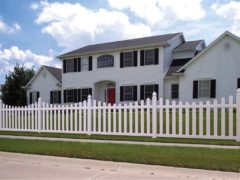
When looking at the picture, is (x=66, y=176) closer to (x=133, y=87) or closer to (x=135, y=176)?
(x=135, y=176)

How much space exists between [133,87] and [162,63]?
3294mm

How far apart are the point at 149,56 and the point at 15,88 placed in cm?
2157

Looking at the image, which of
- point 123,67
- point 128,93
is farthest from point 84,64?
point 128,93

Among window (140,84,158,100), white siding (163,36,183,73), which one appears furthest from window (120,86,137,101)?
white siding (163,36,183,73)

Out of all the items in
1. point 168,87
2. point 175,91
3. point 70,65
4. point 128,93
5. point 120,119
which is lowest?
point 120,119

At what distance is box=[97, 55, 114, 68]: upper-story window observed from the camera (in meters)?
29.8

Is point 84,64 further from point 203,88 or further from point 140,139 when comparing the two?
point 140,139

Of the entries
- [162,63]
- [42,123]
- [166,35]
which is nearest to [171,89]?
[162,63]

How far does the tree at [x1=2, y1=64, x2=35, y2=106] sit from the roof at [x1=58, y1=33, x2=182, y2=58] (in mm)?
11394

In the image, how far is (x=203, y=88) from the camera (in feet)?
82.3

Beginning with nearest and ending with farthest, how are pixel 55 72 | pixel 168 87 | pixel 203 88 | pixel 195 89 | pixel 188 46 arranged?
pixel 203 88 < pixel 195 89 < pixel 168 87 < pixel 188 46 < pixel 55 72

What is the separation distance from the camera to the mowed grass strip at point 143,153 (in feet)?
24.1

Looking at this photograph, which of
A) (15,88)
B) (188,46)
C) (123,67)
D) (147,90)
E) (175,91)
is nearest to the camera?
(175,91)

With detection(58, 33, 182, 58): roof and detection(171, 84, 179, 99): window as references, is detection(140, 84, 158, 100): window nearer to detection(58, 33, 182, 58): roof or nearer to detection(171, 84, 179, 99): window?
detection(171, 84, 179, 99): window
